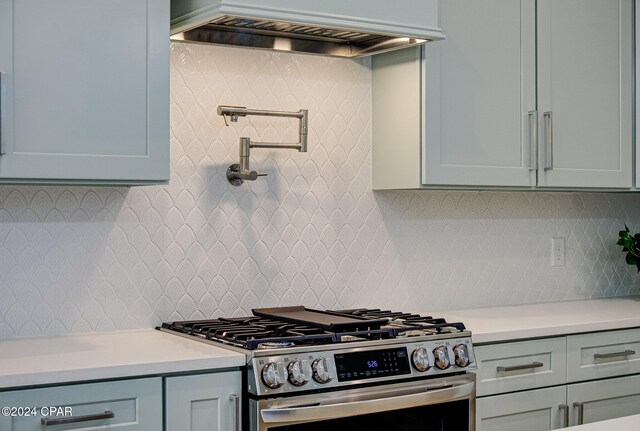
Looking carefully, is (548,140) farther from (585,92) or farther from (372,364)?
(372,364)

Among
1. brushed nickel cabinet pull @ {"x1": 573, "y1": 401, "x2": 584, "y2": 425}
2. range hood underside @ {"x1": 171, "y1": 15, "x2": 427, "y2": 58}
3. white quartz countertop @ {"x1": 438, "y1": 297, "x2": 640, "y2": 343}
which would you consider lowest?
brushed nickel cabinet pull @ {"x1": 573, "y1": 401, "x2": 584, "y2": 425}

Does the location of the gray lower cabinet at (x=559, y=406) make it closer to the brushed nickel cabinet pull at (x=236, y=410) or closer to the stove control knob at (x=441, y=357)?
the stove control knob at (x=441, y=357)

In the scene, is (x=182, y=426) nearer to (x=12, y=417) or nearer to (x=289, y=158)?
(x=12, y=417)

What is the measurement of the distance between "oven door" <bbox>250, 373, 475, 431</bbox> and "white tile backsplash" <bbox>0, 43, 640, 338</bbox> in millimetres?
A: 707

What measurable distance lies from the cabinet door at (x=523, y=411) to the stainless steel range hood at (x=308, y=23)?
1.23 metres

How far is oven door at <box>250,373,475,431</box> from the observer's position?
2.35 metres

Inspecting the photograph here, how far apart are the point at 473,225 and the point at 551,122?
53cm

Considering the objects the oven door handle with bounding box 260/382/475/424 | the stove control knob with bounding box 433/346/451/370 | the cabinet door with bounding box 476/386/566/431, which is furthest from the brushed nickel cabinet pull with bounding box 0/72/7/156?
the cabinet door with bounding box 476/386/566/431

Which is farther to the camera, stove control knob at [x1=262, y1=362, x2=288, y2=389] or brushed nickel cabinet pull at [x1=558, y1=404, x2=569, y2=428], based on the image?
brushed nickel cabinet pull at [x1=558, y1=404, x2=569, y2=428]

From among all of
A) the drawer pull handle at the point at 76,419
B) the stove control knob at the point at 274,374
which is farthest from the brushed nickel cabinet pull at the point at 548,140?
the drawer pull handle at the point at 76,419

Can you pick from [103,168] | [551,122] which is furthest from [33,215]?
[551,122]

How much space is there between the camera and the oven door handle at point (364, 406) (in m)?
2.34

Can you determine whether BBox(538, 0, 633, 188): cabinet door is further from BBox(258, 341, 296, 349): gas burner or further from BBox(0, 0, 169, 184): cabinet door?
BBox(0, 0, 169, 184): cabinet door

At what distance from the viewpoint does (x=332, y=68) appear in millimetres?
3264
